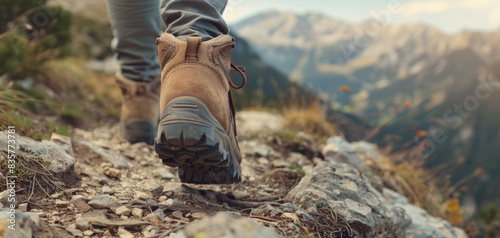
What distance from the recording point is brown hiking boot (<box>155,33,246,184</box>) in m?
1.34

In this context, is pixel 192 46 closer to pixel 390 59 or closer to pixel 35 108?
pixel 35 108

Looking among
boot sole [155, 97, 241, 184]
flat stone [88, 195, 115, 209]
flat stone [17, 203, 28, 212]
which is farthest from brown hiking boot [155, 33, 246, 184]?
flat stone [17, 203, 28, 212]

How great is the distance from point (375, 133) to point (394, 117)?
343 millimetres

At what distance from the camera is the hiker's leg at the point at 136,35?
2.38 meters

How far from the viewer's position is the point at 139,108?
263 centimetres

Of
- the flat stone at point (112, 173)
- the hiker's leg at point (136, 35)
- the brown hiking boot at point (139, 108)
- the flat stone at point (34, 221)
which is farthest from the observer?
the brown hiking boot at point (139, 108)

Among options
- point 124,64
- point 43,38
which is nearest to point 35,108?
point 124,64

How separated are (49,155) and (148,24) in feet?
3.78

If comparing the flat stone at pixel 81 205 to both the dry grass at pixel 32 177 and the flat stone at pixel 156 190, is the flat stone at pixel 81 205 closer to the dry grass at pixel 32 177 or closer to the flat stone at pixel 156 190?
the dry grass at pixel 32 177

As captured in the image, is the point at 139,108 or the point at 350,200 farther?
the point at 139,108

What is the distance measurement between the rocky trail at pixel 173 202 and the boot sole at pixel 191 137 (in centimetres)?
22

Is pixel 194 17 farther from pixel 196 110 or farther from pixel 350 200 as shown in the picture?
pixel 350 200

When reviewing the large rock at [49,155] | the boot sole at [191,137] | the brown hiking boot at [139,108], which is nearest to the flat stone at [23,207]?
the large rock at [49,155]

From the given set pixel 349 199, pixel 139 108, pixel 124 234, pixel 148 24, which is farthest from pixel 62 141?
pixel 349 199
